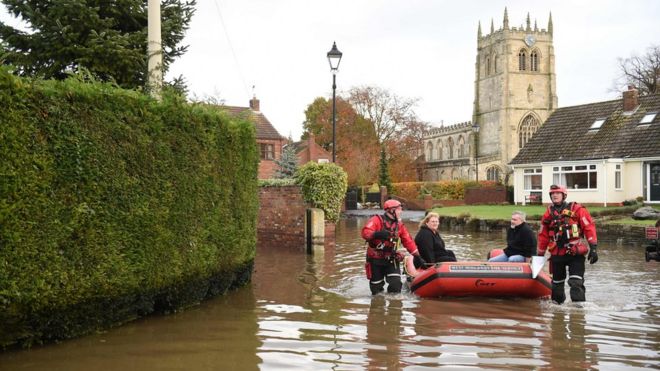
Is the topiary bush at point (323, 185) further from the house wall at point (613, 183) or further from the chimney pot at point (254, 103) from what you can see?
the chimney pot at point (254, 103)

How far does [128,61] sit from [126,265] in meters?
5.91

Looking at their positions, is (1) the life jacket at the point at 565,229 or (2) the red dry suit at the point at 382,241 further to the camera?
(2) the red dry suit at the point at 382,241

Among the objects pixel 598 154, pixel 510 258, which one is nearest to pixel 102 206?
pixel 510 258

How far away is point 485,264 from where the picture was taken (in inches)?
433

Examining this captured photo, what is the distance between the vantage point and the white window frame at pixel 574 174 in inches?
1489

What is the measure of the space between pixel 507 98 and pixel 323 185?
72.3 metres

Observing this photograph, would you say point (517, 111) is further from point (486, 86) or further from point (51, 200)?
point (51, 200)

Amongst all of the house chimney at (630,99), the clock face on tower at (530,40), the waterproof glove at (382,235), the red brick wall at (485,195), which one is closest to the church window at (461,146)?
the clock face on tower at (530,40)

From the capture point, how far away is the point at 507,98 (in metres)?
87.1

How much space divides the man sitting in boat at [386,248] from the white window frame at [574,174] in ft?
96.8

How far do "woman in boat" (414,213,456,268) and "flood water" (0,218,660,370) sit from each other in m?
1.02

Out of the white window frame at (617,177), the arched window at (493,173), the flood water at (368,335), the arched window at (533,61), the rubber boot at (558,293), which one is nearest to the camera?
the flood water at (368,335)

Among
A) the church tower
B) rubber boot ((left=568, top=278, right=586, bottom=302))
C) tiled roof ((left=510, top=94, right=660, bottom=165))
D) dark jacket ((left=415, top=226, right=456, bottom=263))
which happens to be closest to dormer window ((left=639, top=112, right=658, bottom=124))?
tiled roof ((left=510, top=94, right=660, bottom=165))

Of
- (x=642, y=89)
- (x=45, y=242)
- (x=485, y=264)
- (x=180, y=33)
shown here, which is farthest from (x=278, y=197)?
(x=642, y=89)
